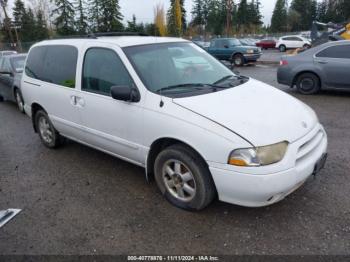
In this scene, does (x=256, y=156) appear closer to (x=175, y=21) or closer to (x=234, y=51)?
(x=234, y=51)

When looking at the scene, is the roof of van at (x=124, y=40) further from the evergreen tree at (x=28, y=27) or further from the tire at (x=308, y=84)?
the evergreen tree at (x=28, y=27)

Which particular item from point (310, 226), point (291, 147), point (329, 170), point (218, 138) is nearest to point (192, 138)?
point (218, 138)

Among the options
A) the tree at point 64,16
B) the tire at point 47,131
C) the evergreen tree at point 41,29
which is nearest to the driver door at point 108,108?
the tire at point 47,131

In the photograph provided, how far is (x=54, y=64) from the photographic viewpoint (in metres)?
4.64

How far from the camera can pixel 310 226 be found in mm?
2947

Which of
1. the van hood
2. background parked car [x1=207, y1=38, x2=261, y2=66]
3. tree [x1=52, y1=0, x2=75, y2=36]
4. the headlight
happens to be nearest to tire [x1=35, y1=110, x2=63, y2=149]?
the van hood

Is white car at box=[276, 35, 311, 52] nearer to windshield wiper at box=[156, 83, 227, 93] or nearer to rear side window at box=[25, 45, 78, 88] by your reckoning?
rear side window at box=[25, 45, 78, 88]

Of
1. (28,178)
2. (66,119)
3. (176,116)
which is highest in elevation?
(176,116)

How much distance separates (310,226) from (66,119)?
11.3 ft

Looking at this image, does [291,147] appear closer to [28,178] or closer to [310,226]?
[310,226]

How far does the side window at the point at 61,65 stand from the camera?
167 inches

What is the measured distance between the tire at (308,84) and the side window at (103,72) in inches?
267

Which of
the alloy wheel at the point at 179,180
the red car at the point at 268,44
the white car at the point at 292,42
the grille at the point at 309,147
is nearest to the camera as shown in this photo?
the grille at the point at 309,147

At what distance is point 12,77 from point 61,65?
4.77m
